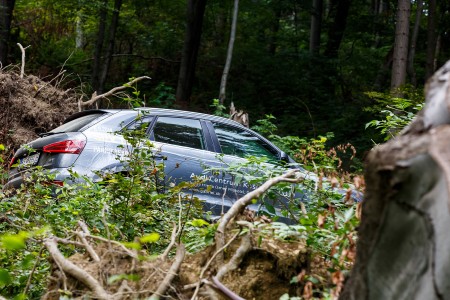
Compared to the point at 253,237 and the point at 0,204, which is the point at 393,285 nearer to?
the point at 253,237

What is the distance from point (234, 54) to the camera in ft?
76.9

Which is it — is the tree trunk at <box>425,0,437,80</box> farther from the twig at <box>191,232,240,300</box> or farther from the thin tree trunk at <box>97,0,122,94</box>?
the twig at <box>191,232,240,300</box>

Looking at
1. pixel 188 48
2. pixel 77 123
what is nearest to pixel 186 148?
pixel 77 123

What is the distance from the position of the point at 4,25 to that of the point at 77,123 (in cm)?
1056

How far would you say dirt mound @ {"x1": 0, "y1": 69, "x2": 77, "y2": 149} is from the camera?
33.1 ft

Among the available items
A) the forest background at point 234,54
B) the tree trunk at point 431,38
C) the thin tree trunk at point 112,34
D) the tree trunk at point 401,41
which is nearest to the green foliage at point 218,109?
the tree trunk at point 401,41

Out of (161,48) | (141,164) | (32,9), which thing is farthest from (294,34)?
(141,164)

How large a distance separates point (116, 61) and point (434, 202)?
2303 cm

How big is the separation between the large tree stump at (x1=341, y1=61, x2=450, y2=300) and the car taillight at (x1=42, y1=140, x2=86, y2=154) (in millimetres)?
5736

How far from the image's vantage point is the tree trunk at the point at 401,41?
13758 millimetres

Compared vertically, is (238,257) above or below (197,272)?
above

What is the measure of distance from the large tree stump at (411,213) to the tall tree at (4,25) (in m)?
16.3

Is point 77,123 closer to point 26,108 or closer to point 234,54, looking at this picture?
point 26,108

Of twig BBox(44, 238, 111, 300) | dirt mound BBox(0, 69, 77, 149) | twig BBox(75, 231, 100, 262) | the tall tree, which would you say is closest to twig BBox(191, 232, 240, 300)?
twig BBox(44, 238, 111, 300)
